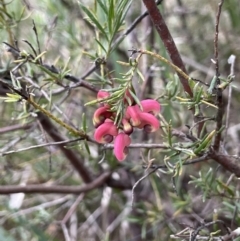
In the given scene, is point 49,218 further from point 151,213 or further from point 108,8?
point 108,8

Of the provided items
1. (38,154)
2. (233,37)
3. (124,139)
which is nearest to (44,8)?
(38,154)

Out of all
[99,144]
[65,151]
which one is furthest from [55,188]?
[99,144]

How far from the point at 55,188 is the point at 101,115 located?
30cm

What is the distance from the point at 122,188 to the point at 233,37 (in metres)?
0.33

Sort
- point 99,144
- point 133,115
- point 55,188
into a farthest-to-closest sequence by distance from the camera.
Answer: point 55,188, point 99,144, point 133,115

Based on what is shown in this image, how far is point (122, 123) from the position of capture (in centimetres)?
32

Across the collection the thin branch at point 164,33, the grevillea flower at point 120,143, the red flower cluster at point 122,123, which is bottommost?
the grevillea flower at point 120,143

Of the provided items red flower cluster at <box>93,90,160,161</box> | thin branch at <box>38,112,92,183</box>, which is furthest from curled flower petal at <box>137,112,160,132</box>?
thin branch at <box>38,112,92,183</box>

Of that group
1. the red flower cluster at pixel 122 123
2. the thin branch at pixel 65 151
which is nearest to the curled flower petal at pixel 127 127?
the red flower cluster at pixel 122 123

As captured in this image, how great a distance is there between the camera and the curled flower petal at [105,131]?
32 centimetres

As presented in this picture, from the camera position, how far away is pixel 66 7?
752 mm

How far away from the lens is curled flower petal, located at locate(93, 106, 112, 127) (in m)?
0.32

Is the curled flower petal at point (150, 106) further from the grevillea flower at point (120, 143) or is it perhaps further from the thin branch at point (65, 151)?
the thin branch at point (65, 151)

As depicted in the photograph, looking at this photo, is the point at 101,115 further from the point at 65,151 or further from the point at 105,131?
the point at 65,151
